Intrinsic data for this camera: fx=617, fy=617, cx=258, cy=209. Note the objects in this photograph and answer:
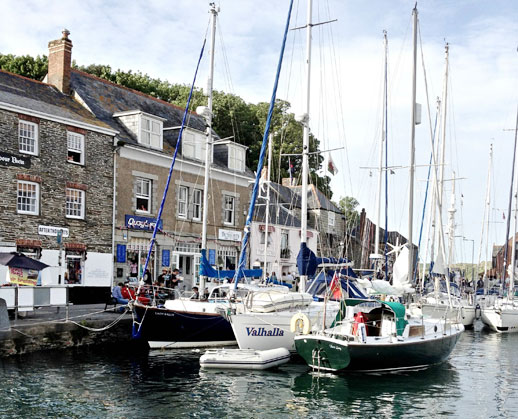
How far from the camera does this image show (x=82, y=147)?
29.7 m

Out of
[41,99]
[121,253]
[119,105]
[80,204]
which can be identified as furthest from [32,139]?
[119,105]

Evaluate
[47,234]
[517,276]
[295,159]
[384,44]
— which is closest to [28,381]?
[47,234]

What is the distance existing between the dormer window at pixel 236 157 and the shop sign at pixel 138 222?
8193mm

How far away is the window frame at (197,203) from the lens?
3547 centimetres

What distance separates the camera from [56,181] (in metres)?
28.3

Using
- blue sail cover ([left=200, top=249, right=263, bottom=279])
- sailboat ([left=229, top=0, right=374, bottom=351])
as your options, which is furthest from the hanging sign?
sailboat ([left=229, top=0, right=374, bottom=351])

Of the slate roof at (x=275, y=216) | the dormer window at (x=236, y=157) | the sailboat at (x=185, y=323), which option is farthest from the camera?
the slate roof at (x=275, y=216)

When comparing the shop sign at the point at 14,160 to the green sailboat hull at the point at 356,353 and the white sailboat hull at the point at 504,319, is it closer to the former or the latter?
the green sailboat hull at the point at 356,353

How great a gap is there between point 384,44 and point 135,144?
1454 centimetres

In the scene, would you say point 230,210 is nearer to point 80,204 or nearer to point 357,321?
point 80,204

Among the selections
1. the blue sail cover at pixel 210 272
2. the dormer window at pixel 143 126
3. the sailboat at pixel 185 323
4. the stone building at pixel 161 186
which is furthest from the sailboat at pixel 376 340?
the dormer window at pixel 143 126

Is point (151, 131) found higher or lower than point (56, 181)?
higher

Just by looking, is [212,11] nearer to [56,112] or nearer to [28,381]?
A: [56,112]

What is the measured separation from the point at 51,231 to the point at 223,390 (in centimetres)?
1506
